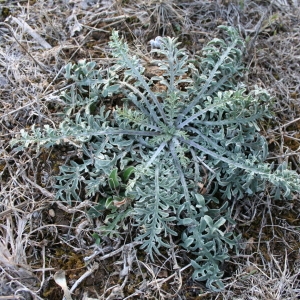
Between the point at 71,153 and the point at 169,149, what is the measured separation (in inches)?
26.2

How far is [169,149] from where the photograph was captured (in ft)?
8.83

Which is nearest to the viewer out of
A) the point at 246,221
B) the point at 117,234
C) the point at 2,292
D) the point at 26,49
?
the point at 2,292

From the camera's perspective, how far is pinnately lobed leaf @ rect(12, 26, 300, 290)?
2414 millimetres

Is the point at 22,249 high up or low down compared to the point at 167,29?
down

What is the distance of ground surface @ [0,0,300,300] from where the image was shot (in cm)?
236

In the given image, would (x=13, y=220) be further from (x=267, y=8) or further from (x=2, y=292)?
(x=267, y=8)

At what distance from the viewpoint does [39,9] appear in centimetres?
323

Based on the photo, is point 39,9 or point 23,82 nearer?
point 23,82

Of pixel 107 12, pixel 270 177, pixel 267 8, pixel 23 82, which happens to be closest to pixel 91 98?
pixel 23 82

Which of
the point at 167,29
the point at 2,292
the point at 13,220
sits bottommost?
the point at 2,292

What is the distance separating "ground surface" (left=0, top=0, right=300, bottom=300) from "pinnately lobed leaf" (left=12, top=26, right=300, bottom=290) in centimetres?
12

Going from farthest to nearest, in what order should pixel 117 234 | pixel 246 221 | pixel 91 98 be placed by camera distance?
1. pixel 91 98
2. pixel 246 221
3. pixel 117 234

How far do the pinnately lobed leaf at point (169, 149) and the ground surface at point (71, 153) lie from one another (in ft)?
0.39

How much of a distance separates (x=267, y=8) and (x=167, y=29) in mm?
918
